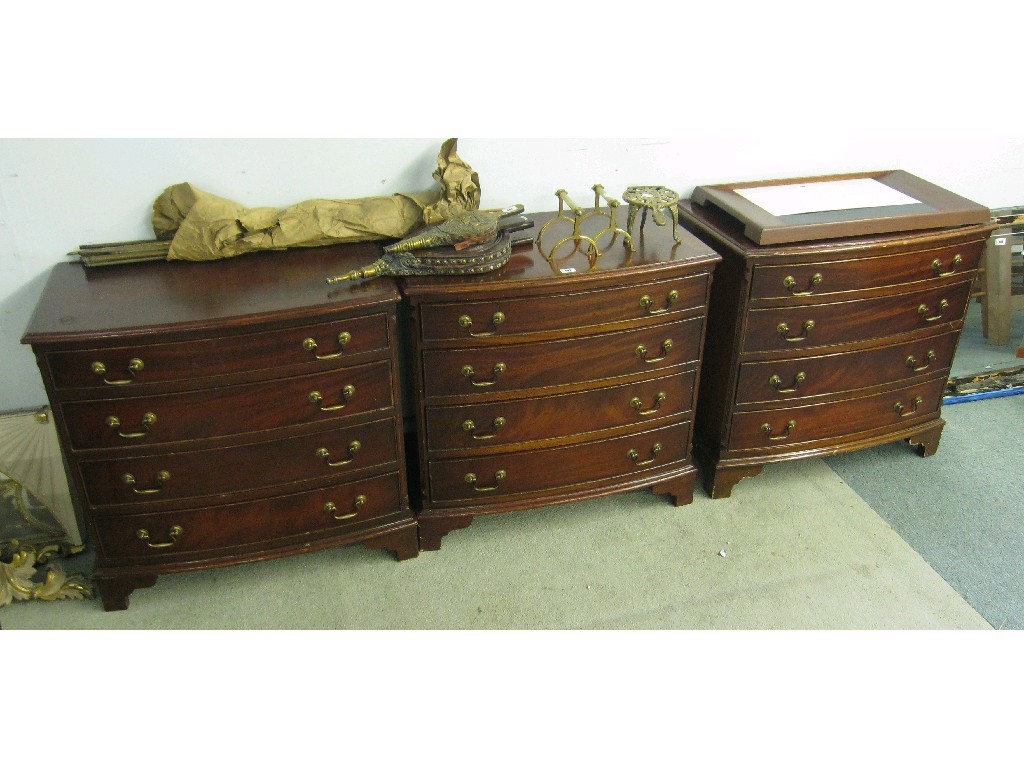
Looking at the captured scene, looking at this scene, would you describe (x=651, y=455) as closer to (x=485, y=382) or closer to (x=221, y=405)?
(x=485, y=382)

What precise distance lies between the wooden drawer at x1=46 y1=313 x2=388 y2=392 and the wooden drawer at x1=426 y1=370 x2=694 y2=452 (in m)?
0.33

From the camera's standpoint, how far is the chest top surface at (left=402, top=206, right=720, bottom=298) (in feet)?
7.22

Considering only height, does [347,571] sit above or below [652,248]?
below

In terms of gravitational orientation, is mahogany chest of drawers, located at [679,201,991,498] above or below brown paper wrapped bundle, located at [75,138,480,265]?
below

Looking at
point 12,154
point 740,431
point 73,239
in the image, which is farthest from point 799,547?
point 12,154

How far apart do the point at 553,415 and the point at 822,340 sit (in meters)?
0.86

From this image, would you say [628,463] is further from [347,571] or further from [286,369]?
[286,369]

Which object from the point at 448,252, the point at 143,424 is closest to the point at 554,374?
the point at 448,252

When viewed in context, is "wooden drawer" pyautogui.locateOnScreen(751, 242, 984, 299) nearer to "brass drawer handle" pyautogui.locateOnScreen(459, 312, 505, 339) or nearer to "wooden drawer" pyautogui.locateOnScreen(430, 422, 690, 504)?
"wooden drawer" pyautogui.locateOnScreen(430, 422, 690, 504)

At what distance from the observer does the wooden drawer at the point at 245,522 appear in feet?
7.41

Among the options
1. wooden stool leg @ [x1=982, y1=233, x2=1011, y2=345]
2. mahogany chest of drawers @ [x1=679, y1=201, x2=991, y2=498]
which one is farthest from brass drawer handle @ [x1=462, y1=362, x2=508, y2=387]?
wooden stool leg @ [x1=982, y1=233, x2=1011, y2=345]

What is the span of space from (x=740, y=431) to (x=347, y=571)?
1.29 meters

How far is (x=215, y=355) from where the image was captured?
2.07 m

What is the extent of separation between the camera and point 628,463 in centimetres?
263
